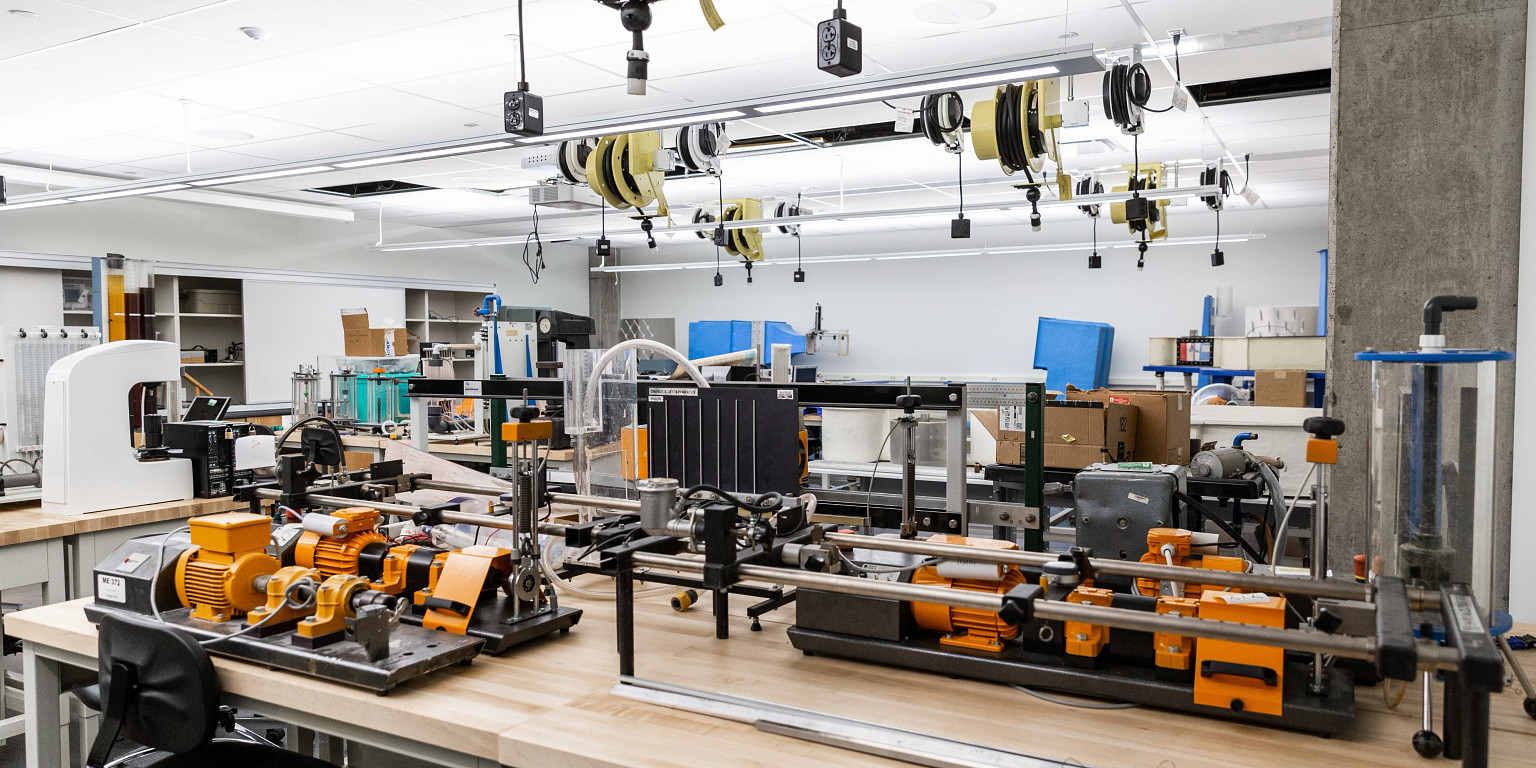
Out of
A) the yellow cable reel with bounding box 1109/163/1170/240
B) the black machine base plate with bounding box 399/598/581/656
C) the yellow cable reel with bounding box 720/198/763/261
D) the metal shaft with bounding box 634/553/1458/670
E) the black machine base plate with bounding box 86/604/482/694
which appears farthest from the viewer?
the yellow cable reel with bounding box 720/198/763/261

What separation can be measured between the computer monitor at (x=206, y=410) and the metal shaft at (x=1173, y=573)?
130 inches

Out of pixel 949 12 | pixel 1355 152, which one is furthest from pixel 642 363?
pixel 1355 152

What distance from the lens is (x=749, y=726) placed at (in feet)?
A: 4.61

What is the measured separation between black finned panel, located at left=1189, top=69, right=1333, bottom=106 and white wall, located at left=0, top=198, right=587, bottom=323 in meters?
8.38

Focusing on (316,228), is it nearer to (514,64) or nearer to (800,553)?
(514,64)

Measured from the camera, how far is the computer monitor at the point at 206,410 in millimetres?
4004

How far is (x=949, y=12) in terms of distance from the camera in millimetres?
3922

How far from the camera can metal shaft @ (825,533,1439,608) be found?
141 centimetres

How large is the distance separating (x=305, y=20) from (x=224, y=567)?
2959 mm

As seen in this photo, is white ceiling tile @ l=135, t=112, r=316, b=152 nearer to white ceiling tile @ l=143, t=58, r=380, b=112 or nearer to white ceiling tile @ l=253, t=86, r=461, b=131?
white ceiling tile @ l=253, t=86, r=461, b=131

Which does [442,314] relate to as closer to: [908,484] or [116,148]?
[116,148]

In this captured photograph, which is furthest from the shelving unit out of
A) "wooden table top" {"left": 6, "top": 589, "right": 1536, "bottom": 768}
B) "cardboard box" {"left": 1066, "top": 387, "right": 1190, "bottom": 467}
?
"wooden table top" {"left": 6, "top": 589, "right": 1536, "bottom": 768}

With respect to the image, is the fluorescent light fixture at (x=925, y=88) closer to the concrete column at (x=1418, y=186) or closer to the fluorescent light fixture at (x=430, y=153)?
the concrete column at (x=1418, y=186)

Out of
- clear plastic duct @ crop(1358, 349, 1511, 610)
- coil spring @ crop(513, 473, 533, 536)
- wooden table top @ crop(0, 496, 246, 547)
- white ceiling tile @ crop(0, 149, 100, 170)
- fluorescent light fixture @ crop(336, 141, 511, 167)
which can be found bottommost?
wooden table top @ crop(0, 496, 246, 547)
